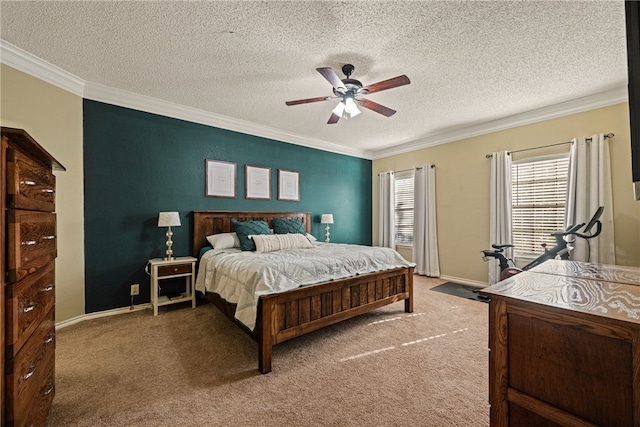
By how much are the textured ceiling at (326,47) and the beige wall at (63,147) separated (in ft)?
1.13

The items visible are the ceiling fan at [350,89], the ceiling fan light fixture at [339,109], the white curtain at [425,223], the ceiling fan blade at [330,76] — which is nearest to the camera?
the ceiling fan blade at [330,76]

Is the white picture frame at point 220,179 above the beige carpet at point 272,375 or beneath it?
above

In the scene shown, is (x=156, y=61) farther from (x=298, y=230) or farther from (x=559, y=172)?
(x=559, y=172)

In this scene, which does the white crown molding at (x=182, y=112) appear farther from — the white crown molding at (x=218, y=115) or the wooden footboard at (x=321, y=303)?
the wooden footboard at (x=321, y=303)

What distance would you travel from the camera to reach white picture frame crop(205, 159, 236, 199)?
13.1 ft

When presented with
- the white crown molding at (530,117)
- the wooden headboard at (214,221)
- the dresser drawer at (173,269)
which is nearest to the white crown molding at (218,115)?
the white crown molding at (530,117)

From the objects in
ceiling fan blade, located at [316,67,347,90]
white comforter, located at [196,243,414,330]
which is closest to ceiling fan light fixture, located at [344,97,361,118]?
ceiling fan blade, located at [316,67,347,90]

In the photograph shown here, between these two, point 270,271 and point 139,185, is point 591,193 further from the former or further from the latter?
point 139,185

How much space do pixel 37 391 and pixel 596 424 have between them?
2444mm

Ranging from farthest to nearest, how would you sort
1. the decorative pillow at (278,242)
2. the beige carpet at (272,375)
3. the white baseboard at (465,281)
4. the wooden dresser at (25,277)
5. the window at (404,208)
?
the window at (404,208), the white baseboard at (465,281), the decorative pillow at (278,242), the beige carpet at (272,375), the wooden dresser at (25,277)

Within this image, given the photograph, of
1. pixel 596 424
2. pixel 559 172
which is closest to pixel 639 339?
pixel 596 424

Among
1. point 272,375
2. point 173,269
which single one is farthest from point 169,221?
point 272,375

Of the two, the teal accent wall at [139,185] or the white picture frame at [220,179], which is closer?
the teal accent wall at [139,185]

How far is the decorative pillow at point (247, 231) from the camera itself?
136 inches
